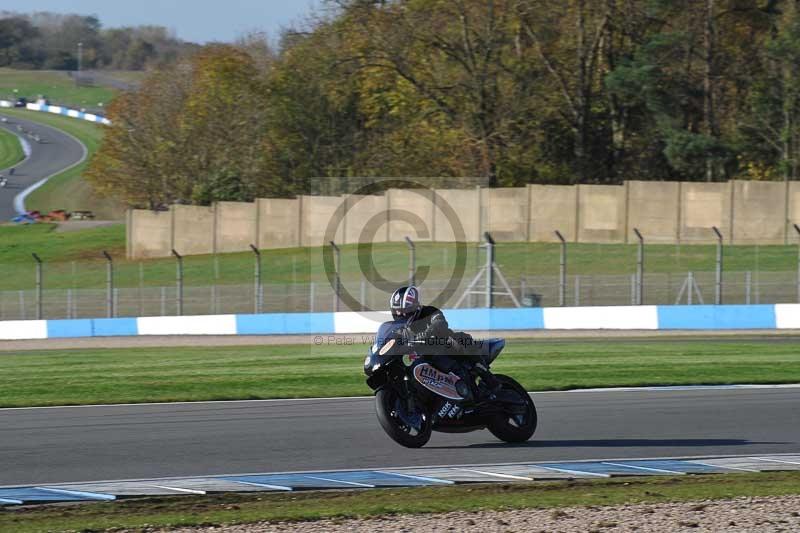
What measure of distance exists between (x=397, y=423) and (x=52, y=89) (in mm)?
140236

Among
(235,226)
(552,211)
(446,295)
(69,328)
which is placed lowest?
(69,328)

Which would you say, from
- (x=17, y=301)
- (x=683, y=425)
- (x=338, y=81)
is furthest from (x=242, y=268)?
(x=683, y=425)

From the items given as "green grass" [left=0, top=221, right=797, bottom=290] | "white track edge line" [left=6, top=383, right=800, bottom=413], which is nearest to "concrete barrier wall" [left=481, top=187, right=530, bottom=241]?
"green grass" [left=0, top=221, right=797, bottom=290]

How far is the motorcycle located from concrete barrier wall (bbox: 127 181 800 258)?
30445 millimetres

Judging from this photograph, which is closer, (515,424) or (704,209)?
(515,424)

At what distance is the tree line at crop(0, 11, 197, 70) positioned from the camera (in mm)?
181500

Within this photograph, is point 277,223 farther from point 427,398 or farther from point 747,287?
point 427,398

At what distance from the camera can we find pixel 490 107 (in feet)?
169

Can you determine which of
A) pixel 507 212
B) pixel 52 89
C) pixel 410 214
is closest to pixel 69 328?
pixel 410 214

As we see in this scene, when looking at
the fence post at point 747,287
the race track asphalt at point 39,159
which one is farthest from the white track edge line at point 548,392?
the race track asphalt at point 39,159

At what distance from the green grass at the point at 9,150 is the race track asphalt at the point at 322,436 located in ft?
278

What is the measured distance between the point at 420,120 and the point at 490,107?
11.6ft

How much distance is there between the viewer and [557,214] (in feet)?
146

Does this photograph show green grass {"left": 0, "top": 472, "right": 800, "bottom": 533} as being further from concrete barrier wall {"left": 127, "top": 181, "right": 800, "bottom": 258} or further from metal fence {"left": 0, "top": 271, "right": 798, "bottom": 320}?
concrete barrier wall {"left": 127, "top": 181, "right": 800, "bottom": 258}
